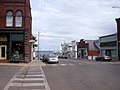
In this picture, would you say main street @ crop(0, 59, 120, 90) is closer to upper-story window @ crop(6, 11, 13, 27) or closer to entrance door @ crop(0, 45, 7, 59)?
entrance door @ crop(0, 45, 7, 59)

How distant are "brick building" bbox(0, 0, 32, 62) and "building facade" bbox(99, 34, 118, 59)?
34.8m

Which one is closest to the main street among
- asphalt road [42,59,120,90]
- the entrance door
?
asphalt road [42,59,120,90]

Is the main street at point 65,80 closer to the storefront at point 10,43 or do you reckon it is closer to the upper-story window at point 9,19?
the storefront at point 10,43

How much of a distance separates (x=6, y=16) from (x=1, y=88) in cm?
3023

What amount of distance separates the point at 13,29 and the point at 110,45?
40.7 metres

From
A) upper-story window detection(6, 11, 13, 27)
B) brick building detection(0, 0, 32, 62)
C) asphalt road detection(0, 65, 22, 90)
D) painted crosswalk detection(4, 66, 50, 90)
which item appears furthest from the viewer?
upper-story window detection(6, 11, 13, 27)

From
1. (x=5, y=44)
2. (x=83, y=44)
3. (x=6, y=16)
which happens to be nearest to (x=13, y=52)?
(x=5, y=44)

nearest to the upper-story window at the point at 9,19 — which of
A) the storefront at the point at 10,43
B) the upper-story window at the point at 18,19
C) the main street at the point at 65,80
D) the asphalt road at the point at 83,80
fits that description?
the upper-story window at the point at 18,19

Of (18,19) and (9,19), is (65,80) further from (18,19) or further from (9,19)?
(9,19)

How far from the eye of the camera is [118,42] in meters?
71.6

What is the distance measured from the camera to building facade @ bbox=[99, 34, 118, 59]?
74938 mm

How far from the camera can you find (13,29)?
143 ft

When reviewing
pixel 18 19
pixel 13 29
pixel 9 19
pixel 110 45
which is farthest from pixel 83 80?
pixel 110 45

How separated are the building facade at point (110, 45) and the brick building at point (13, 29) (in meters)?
34.8
